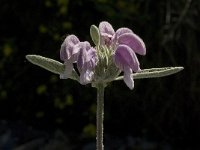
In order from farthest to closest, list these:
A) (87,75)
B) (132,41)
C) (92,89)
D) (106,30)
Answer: (92,89)
(106,30)
(132,41)
(87,75)

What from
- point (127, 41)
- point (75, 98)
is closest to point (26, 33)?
point (75, 98)

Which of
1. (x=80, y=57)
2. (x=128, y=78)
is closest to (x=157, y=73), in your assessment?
(x=128, y=78)

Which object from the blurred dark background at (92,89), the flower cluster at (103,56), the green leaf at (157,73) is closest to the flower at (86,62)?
the flower cluster at (103,56)

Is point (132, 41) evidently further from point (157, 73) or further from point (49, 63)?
point (49, 63)

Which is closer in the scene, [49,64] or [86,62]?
[86,62]

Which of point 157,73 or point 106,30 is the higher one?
point 106,30
